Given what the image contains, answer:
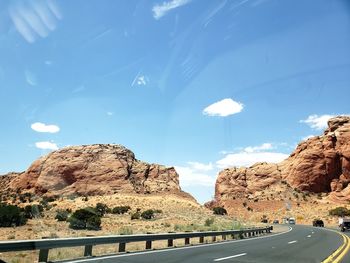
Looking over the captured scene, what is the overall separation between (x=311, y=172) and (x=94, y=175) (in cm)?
5818

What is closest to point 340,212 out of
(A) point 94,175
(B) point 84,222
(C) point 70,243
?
(A) point 94,175

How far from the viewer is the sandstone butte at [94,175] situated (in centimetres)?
10375

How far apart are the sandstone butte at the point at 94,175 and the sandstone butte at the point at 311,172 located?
27374mm

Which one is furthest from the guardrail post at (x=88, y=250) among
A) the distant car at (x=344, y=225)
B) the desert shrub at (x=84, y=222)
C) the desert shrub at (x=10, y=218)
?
the distant car at (x=344, y=225)

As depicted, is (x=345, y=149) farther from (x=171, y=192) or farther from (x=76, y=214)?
(x=76, y=214)

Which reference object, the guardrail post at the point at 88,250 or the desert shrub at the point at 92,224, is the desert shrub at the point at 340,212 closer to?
the desert shrub at the point at 92,224

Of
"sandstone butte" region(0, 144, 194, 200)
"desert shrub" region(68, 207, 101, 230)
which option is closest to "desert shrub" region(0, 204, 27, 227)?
"desert shrub" region(68, 207, 101, 230)

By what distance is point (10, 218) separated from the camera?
1469 inches

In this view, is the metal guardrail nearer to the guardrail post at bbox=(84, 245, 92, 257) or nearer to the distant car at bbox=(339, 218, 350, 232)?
the guardrail post at bbox=(84, 245, 92, 257)

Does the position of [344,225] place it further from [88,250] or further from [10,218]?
[88,250]

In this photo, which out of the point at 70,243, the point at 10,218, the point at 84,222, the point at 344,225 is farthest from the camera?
the point at 344,225

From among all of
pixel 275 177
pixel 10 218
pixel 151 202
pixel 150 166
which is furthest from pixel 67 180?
pixel 10 218

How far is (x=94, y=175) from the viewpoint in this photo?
107188mm

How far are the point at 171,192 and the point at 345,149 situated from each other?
4858cm
